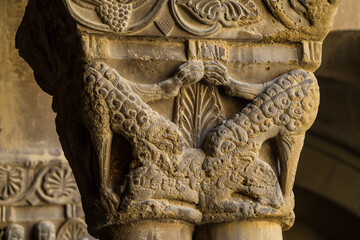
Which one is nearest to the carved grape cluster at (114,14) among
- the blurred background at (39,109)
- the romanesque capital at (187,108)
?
the romanesque capital at (187,108)

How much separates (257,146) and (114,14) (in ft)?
1.63

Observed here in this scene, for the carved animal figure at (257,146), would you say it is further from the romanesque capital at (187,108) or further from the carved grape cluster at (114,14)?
the carved grape cluster at (114,14)

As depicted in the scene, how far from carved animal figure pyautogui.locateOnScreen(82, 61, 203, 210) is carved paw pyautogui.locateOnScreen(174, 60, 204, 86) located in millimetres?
117

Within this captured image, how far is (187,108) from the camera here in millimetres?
2131

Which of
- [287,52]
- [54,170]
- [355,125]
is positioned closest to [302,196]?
[355,125]

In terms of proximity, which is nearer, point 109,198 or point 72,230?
point 109,198

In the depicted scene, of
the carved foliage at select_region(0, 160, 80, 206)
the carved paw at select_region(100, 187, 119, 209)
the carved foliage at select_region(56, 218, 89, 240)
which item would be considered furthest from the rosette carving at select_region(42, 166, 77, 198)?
the carved paw at select_region(100, 187, 119, 209)

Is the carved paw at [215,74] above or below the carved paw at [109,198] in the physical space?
above

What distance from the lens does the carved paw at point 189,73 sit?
6.86 ft

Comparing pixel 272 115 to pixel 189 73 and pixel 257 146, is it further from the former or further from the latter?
pixel 189 73

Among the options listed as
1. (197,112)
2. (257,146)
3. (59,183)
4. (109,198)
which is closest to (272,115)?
(257,146)

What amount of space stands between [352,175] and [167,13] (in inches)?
106

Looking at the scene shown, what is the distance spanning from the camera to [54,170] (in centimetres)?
355

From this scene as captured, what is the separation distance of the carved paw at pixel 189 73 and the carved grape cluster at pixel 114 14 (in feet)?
0.59
